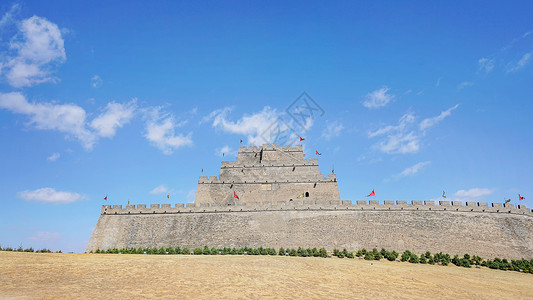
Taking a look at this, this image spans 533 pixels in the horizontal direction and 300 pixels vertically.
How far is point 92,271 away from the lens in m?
15.1

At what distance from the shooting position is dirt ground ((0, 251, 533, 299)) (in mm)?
12219

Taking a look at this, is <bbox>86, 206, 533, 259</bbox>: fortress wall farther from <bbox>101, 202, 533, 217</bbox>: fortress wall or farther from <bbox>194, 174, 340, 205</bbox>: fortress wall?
<bbox>194, 174, 340, 205</bbox>: fortress wall

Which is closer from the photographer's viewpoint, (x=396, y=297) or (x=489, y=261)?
(x=396, y=297)

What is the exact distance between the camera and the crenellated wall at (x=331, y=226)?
94.5 feet

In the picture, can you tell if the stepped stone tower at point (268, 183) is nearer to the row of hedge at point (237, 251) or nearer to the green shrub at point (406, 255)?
the row of hedge at point (237, 251)

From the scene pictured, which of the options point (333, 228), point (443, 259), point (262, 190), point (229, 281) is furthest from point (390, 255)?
point (229, 281)

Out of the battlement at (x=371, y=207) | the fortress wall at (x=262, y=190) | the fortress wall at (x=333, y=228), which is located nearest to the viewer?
the fortress wall at (x=333, y=228)

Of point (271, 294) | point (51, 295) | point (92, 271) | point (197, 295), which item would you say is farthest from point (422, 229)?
point (51, 295)

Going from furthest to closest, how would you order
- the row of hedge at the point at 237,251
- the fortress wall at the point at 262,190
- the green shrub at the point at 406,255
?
the fortress wall at the point at 262,190, the green shrub at the point at 406,255, the row of hedge at the point at 237,251

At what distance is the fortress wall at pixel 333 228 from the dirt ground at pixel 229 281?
24.8ft

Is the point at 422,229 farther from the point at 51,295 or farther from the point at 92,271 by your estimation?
the point at 51,295

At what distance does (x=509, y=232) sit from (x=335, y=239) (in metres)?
15.9

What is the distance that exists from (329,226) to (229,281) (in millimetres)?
17225

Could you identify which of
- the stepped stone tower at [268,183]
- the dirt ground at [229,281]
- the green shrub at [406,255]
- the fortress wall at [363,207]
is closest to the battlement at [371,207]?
the fortress wall at [363,207]
